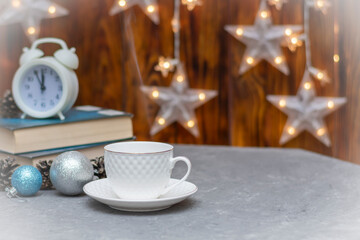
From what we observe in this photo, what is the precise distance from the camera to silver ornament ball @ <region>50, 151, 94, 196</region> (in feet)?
2.83

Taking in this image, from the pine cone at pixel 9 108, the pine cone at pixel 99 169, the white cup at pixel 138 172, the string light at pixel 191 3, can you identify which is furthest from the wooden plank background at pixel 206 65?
the white cup at pixel 138 172

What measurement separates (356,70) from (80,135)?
2.73ft

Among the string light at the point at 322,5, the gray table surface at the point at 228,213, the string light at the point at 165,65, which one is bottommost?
the gray table surface at the point at 228,213

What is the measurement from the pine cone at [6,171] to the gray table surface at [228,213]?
5cm

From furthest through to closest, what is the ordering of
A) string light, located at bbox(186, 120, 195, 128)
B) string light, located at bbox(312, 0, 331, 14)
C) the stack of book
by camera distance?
string light, located at bbox(186, 120, 195, 128)
string light, located at bbox(312, 0, 331, 14)
the stack of book

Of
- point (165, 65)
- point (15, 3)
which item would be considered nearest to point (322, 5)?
point (165, 65)

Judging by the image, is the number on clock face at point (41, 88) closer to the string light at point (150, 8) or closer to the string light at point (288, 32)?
the string light at point (150, 8)

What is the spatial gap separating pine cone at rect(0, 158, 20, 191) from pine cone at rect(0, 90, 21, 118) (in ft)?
0.65

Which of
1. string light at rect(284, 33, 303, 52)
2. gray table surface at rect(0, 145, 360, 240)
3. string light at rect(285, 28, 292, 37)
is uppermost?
string light at rect(285, 28, 292, 37)

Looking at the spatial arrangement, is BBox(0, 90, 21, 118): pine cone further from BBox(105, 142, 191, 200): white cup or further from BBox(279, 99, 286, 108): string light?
BBox(279, 99, 286, 108): string light

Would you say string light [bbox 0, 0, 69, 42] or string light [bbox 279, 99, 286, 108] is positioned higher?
string light [bbox 0, 0, 69, 42]

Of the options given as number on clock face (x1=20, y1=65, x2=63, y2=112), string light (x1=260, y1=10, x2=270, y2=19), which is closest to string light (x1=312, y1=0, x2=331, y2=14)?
string light (x1=260, y1=10, x2=270, y2=19)

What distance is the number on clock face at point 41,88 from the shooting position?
1.08 meters

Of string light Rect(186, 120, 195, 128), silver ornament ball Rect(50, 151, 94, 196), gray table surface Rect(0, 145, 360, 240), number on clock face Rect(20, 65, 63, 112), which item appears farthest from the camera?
string light Rect(186, 120, 195, 128)
